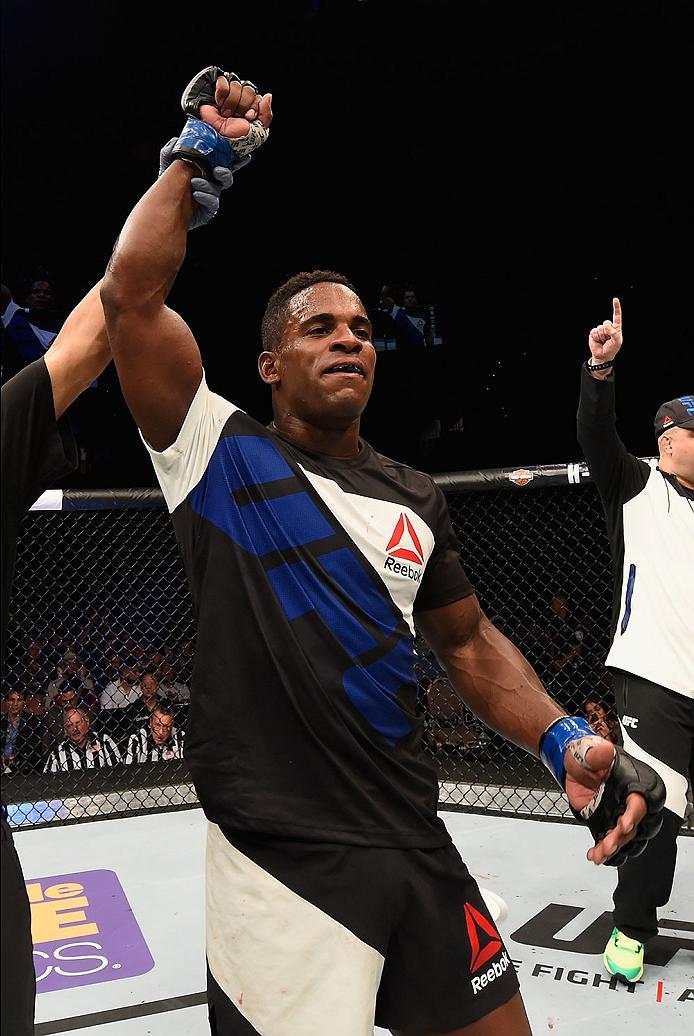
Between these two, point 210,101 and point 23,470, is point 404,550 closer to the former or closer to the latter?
point 23,470

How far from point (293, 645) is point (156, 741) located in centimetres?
354

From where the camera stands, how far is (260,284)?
8094 millimetres

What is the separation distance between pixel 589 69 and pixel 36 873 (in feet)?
23.7

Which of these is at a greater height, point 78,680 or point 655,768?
point 655,768

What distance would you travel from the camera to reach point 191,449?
1397mm

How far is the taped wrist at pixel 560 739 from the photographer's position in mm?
1422

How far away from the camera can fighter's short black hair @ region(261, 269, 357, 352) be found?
1.61 meters

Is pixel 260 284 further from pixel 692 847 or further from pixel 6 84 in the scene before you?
pixel 692 847

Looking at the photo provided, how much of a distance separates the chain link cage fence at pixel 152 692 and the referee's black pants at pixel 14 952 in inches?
105

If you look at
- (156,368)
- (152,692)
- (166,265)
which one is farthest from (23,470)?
(152,692)

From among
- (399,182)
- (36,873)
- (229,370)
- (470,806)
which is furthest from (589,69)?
(36,873)

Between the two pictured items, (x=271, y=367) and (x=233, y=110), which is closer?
(x=233, y=110)

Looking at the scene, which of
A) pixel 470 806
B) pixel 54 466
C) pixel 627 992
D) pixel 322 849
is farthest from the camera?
Result: pixel 470 806

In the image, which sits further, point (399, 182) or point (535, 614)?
point (399, 182)
